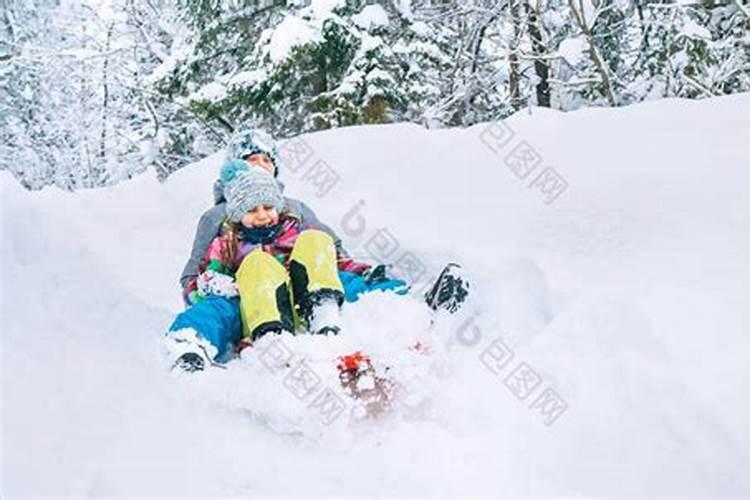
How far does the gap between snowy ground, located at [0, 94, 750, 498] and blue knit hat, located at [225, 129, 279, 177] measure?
558 millimetres

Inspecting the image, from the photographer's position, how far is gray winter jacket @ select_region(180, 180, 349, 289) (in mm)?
3566

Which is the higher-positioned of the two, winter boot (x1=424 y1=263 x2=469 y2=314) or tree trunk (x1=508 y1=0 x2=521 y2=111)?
winter boot (x1=424 y1=263 x2=469 y2=314)

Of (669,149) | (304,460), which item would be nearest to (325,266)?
(304,460)

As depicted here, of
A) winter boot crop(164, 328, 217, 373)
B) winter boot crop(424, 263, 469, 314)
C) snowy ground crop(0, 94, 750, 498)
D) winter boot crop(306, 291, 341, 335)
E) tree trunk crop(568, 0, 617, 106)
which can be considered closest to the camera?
snowy ground crop(0, 94, 750, 498)

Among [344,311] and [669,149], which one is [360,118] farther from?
[344,311]

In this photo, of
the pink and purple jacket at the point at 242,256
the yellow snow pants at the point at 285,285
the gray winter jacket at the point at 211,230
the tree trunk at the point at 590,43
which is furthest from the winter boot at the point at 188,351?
the tree trunk at the point at 590,43

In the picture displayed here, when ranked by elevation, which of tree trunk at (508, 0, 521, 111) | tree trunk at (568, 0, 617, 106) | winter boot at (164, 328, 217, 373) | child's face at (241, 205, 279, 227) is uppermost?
winter boot at (164, 328, 217, 373)

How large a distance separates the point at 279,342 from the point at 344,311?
37 centimetres

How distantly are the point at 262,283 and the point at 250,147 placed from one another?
155 centimetres

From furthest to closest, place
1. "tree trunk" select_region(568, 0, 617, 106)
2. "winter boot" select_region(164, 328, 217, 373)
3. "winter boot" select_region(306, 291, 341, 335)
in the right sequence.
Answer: "tree trunk" select_region(568, 0, 617, 106)
"winter boot" select_region(306, 291, 341, 335)
"winter boot" select_region(164, 328, 217, 373)

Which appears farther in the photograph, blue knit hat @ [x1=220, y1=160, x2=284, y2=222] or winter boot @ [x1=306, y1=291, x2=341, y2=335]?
blue knit hat @ [x1=220, y1=160, x2=284, y2=222]

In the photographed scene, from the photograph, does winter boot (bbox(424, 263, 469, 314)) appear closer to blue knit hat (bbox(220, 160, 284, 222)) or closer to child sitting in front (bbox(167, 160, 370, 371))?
child sitting in front (bbox(167, 160, 370, 371))

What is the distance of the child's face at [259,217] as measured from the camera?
3.50 meters

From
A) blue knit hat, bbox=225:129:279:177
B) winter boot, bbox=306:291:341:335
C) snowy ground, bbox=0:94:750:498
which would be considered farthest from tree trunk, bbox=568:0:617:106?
winter boot, bbox=306:291:341:335
